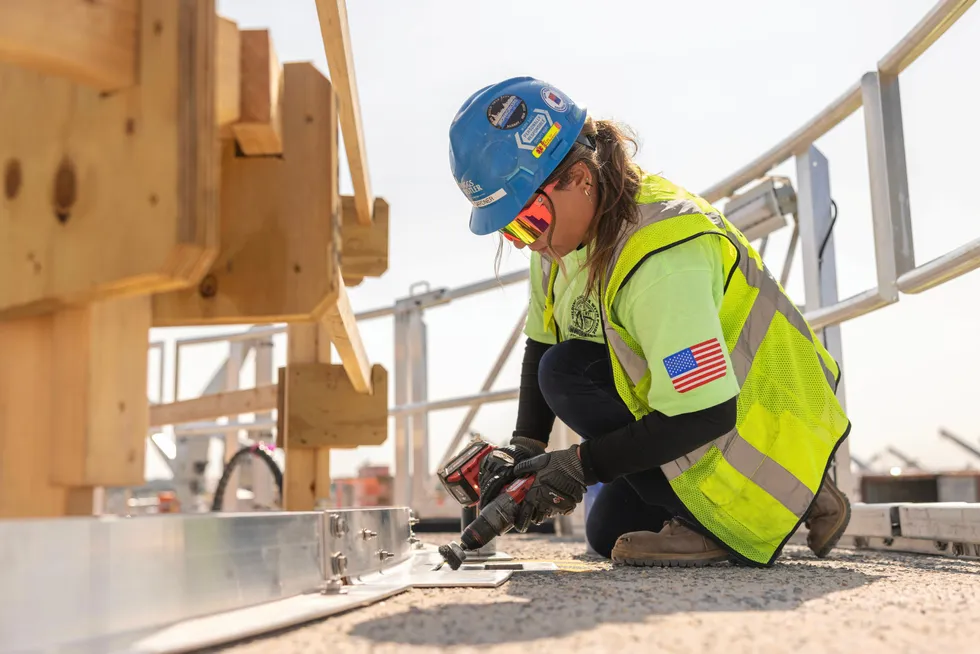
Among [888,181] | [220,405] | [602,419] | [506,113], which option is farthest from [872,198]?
[220,405]

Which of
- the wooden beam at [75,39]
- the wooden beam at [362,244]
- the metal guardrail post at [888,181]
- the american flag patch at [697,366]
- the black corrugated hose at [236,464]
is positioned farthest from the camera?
the black corrugated hose at [236,464]

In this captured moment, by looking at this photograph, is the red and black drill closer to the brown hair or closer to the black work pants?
the black work pants

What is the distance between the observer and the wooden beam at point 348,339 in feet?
7.50

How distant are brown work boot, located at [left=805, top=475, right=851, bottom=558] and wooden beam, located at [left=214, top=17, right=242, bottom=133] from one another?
1.78m

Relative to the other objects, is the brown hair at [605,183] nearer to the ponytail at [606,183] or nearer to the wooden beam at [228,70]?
the ponytail at [606,183]

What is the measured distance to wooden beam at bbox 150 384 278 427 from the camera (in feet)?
15.1

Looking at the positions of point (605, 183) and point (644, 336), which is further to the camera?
point (605, 183)

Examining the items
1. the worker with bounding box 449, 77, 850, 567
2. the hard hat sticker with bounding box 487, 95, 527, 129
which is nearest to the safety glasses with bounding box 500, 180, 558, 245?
the worker with bounding box 449, 77, 850, 567

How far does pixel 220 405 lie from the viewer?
4836mm

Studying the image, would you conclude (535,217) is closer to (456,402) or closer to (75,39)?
(75,39)

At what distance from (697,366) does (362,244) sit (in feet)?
5.05

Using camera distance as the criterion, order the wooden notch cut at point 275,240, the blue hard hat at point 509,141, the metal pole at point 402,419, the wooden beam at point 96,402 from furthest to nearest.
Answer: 1. the metal pole at point 402,419
2. the blue hard hat at point 509,141
3. the wooden notch cut at point 275,240
4. the wooden beam at point 96,402

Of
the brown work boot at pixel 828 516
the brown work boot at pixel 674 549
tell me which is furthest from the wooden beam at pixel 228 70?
the brown work boot at pixel 828 516

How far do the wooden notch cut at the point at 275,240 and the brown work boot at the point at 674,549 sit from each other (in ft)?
3.57
